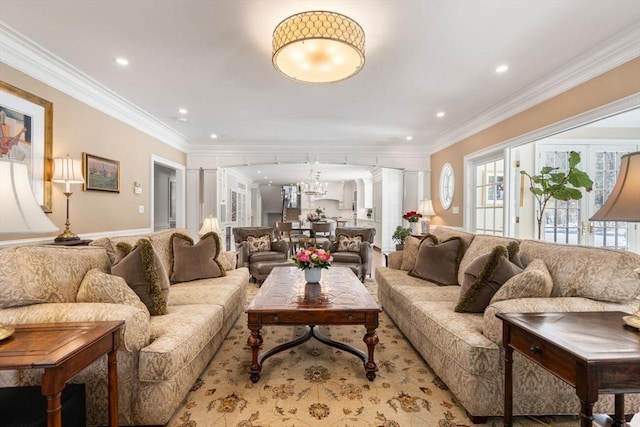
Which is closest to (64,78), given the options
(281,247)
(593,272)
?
(281,247)

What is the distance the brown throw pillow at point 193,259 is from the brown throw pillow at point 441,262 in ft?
7.20

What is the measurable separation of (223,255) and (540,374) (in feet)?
10.5

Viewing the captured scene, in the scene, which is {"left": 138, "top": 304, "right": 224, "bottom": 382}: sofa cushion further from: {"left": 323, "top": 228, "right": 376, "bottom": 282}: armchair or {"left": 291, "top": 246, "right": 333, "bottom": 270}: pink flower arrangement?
{"left": 323, "top": 228, "right": 376, "bottom": 282}: armchair

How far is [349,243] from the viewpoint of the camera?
5.32m

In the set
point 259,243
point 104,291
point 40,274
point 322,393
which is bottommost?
point 322,393

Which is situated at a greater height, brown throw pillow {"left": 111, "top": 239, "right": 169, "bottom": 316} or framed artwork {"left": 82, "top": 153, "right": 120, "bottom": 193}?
framed artwork {"left": 82, "top": 153, "right": 120, "bottom": 193}

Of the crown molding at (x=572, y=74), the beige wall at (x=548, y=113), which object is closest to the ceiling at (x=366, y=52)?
the crown molding at (x=572, y=74)

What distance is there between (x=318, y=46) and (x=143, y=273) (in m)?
1.98

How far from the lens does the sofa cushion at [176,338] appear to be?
1659 millimetres

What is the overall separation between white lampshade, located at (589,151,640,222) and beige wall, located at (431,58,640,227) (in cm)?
194

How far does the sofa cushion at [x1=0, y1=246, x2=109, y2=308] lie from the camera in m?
1.64

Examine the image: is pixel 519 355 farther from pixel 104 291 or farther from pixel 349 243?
pixel 349 243

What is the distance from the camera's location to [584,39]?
8.66 ft

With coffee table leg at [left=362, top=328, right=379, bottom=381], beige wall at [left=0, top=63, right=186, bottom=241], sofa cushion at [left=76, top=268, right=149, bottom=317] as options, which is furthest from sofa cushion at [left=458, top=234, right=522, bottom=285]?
beige wall at [left=0, top=63, right=186, bottom=241]
